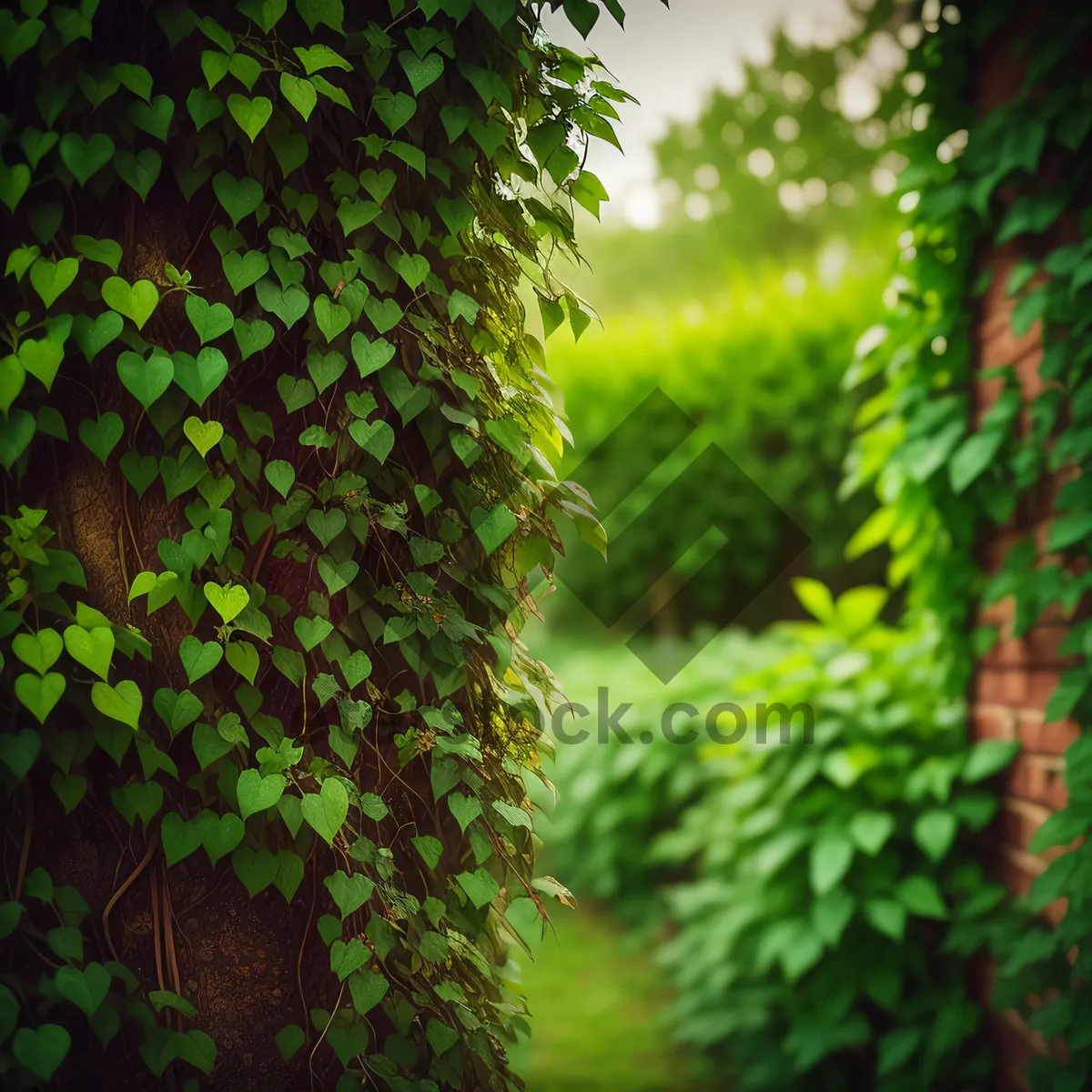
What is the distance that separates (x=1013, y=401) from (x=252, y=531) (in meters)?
2.19

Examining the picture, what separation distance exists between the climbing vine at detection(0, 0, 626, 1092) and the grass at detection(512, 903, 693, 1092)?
1533mm

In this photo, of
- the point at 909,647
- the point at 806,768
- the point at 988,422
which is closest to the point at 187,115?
the point at 988,422

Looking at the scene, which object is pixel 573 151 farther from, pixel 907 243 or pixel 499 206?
pixel 907 243

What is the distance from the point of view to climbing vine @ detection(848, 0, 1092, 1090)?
88.3 inches

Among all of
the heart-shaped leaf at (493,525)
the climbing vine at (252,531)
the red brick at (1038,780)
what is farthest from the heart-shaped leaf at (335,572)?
the red brick at (1038,780)

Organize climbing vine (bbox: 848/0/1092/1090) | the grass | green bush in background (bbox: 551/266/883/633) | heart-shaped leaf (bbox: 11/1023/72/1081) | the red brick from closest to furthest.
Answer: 1. heart-shaped leaf (bbox: 11/1023/72/1081)
2. climbing vine (bbox: 848/0/1092/1090)
3. the red brick
4. the grass
5. green bush in background (bbox: 551/266/883/633)

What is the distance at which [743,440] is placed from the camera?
5801 millimetres

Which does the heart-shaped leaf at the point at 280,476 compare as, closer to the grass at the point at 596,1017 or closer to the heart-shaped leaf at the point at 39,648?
the heart-shaped leaf at the point at 39,648

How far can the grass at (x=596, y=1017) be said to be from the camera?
10.9ft

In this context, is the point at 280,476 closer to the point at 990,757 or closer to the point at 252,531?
the point at 252,531

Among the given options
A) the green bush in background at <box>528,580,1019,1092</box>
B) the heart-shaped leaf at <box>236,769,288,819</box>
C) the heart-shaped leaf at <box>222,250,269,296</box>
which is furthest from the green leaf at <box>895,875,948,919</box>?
the heart-shaped leaf at <box>222,250,269,296</box>

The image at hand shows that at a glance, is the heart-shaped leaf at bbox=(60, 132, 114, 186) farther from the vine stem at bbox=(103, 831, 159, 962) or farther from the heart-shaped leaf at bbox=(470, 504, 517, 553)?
the vine stem at bbox=(103, 831, 159, 962)

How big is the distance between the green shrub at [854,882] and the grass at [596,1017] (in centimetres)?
36

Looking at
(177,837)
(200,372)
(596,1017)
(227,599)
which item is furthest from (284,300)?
(596,1017)
